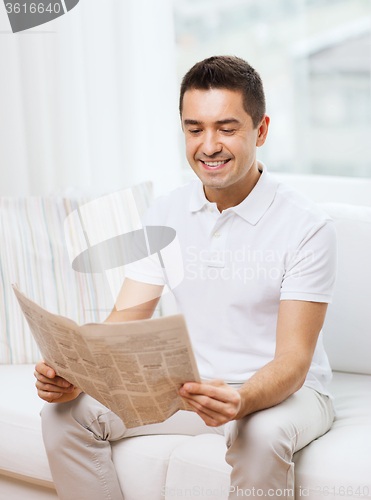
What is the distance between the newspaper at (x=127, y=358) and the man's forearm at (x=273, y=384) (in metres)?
0.11

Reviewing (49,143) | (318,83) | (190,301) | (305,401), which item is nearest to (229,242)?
(190,301)

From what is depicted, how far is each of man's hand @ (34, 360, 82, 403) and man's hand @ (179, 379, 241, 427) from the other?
336 millimetres

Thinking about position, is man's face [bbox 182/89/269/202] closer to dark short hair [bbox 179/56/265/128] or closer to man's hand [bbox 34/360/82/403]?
dark short hair [bbox 179/56/265/128]

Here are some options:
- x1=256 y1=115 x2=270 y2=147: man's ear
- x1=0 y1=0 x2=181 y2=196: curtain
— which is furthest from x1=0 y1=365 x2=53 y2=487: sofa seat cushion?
x1=0 y1=0 x2=181 y2=196: curtain

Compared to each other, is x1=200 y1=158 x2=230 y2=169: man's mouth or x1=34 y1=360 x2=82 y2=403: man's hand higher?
x1=200 y1=158 x2=230 y2=169: man's mouth

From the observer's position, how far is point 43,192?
2537mm

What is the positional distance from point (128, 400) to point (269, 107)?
65.0 inches

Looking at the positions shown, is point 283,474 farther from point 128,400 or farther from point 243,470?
point 128,400

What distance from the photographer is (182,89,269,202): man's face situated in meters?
1.29

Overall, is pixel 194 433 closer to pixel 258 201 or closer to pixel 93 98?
pixel 258 201

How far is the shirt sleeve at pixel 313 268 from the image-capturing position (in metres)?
1.22

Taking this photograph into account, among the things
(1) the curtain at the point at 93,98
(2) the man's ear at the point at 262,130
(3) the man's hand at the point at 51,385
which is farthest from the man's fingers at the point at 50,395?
(1) the curtain at the point at 93,98

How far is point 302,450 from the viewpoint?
1197 mm

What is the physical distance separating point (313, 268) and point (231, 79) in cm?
47
